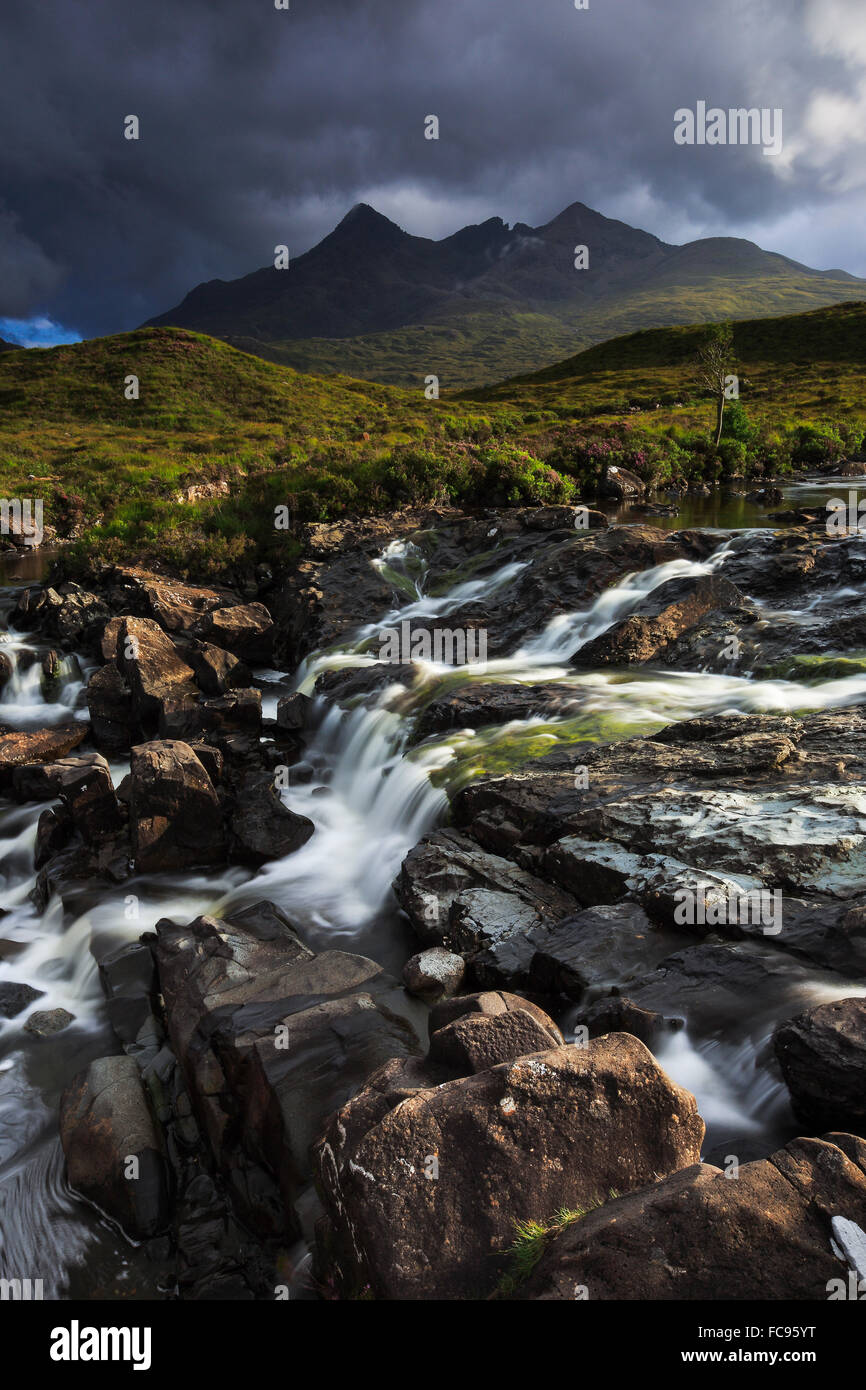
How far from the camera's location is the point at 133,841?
1133 cm

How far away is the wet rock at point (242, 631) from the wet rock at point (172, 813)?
8.51 m

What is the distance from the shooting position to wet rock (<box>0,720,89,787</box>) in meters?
14.2

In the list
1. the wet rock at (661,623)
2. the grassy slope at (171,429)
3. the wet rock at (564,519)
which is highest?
the grassy slope at (171,429)

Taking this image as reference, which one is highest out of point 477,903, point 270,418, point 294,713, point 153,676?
point 270,418

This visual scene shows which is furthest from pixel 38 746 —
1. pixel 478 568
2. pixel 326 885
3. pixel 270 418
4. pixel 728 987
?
pixel 270 418

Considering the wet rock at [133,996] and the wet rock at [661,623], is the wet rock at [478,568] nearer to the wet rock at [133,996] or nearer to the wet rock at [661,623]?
the wet rock at [661,623]

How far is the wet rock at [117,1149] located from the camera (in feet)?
19.8

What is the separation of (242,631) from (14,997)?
12351mm

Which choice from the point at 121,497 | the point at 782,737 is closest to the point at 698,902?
the point at 782,737

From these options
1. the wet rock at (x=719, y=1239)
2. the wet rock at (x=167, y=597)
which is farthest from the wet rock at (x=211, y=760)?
the wet rock at (x=719, y=1239)

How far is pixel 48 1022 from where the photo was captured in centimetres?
854

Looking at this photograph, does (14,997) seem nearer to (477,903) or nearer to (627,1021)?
(477,903)

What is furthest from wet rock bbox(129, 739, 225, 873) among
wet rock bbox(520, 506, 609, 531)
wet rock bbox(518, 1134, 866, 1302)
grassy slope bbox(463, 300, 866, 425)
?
grassy slope bbox(463, 300, 866, 425)

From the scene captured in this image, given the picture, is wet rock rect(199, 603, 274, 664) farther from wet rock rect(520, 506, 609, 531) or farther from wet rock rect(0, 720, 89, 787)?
wet rock rect(520, 506, 609, 531)
